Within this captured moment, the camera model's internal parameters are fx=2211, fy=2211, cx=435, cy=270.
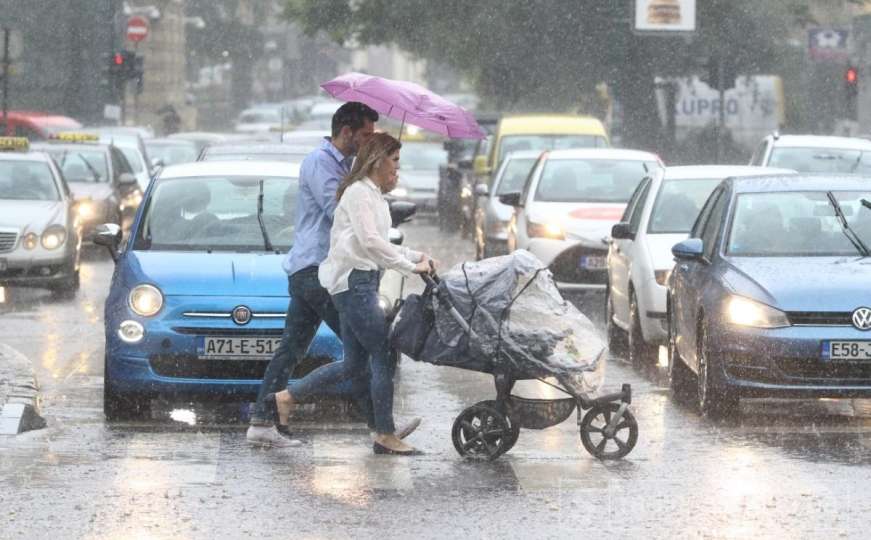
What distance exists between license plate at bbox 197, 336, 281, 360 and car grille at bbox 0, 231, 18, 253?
1011 centimetres

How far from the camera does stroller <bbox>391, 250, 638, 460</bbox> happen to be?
10.2 meters

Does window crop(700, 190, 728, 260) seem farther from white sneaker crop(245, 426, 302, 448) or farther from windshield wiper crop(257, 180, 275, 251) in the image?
white sneaker crop(245, 426, 302, 448)

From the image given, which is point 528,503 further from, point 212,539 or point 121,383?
point 121,383

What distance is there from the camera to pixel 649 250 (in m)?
15.8

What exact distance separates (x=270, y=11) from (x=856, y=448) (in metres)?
111

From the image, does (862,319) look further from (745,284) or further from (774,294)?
(745,284)

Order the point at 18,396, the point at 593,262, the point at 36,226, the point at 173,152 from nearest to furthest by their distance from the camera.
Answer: the point at 18,396 → the point at 593,262 → the point at 36,226 → the point at 173,152

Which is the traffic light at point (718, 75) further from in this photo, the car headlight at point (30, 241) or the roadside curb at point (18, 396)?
the roadside curb at point (18, 396)

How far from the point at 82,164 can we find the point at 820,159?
451 inches

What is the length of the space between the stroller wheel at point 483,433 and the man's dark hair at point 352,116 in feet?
5.12

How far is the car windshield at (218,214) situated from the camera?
41.6ft

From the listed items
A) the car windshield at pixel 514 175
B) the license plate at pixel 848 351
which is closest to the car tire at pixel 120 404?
the license plate at pixel 848 351

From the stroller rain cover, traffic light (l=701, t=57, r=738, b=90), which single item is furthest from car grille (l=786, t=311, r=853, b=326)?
traffic light (l=701, t=57, r=738, b=90)

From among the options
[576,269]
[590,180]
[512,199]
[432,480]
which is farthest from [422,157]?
[432,480]
